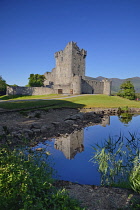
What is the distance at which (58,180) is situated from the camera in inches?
235

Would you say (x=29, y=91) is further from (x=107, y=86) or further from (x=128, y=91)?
(x=128, y=91)

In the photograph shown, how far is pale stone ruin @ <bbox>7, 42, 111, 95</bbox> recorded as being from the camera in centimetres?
5481

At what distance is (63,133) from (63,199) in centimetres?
946

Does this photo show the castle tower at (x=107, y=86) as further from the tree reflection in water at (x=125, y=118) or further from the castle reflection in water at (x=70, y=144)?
the castle reflection in water at (x=70, y=144)

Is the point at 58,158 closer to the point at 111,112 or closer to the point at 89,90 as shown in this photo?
the point at 111,112

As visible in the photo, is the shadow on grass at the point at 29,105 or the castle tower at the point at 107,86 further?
the castle tower at the point at 107,86

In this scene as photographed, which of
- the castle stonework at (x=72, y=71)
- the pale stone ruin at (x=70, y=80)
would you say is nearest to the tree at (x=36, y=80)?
the pale stone ruin at (x=70, y=80)

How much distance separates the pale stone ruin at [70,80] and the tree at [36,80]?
4.04 meters

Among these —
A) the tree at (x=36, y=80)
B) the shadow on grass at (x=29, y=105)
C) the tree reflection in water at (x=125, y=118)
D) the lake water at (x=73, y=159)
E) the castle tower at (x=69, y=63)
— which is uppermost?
the castle tower at (x=69, y=63)

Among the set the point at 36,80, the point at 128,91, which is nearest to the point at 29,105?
the point at 128,91

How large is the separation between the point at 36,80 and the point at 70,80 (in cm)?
2029

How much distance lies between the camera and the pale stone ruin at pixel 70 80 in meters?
54.8

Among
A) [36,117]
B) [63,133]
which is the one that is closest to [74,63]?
[36,117]

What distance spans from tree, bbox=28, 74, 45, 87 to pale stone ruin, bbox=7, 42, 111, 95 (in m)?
4.04
